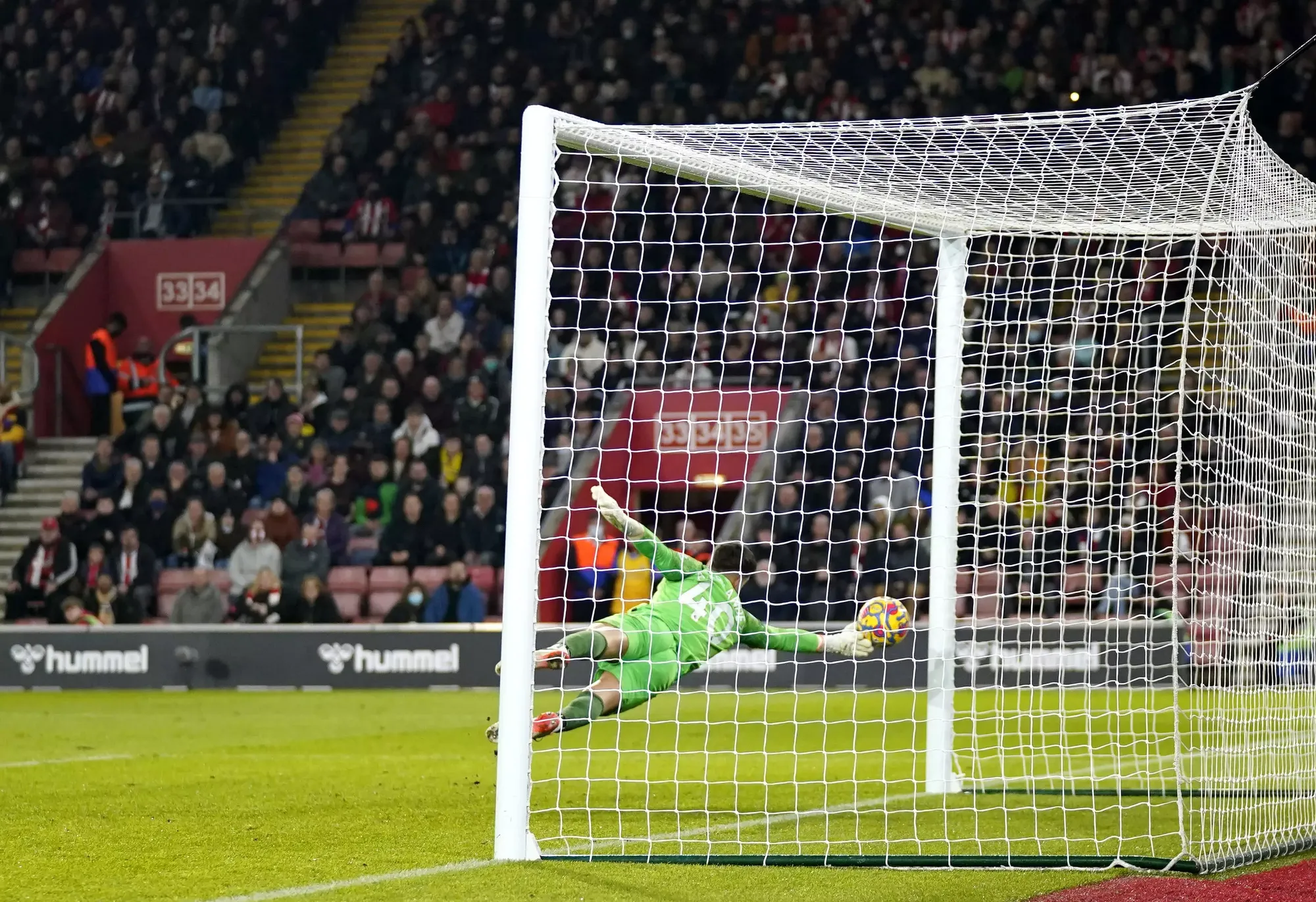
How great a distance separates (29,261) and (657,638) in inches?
740

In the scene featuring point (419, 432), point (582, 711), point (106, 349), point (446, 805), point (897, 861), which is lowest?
point (446, 805)

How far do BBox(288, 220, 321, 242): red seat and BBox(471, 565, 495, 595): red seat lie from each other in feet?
25.1

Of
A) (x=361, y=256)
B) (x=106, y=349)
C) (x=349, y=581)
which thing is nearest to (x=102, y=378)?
(x=106, y=349)

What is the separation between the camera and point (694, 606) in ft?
24.8

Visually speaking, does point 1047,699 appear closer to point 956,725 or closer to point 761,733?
point 956,725

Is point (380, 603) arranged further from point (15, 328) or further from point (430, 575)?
point (15, 328)

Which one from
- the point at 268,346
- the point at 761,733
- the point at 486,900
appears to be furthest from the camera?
the point at 268,346

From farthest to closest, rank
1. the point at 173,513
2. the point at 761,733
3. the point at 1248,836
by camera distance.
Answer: the point at 173,513
the point at 761,733
the point at 1248,836

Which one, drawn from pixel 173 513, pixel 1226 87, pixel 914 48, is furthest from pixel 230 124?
pixel 1226 87

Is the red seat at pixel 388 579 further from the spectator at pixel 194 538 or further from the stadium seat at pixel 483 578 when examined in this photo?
the spectator at pixel 194 538

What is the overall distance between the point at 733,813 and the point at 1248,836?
7.65 feet

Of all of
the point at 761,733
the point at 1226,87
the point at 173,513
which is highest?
the point at 1226,87

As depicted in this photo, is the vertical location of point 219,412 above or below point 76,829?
above

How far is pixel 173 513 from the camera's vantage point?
61.3 ft
